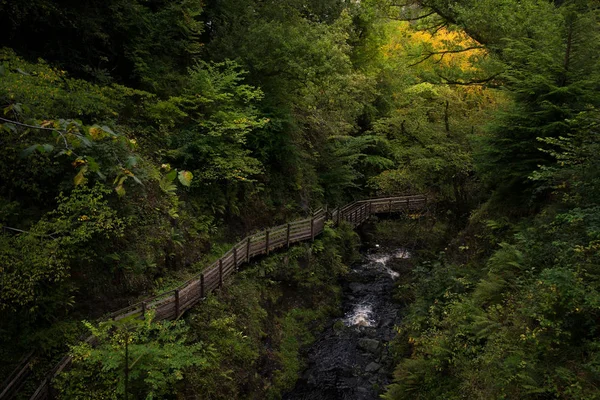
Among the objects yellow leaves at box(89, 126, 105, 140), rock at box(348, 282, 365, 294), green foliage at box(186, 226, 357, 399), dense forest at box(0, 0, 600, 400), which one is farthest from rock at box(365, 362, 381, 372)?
yellow leaves at box(89, 126, 105, 140)

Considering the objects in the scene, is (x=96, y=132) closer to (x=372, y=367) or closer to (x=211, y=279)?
(x=211, y=279)

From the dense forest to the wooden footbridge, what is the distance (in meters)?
0.26

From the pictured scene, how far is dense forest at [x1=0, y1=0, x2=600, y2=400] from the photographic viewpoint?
7.15 metres

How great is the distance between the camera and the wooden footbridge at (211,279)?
24.7 feet

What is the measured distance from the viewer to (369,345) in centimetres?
1312

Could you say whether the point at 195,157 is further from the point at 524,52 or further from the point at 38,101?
the point at 524,52

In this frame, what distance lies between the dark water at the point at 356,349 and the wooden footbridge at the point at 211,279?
362cm

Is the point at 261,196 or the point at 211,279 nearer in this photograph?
the point at 211,279

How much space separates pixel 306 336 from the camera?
552 inches

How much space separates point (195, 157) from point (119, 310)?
6834mm

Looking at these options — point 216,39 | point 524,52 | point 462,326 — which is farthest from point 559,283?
point 216,39

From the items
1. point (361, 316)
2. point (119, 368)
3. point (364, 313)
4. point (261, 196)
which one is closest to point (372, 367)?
point (361, 316)

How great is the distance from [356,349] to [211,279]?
5590mm

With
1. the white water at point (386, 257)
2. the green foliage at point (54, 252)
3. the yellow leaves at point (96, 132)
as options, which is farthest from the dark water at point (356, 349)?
the yellow leaves at point (96, 132)
